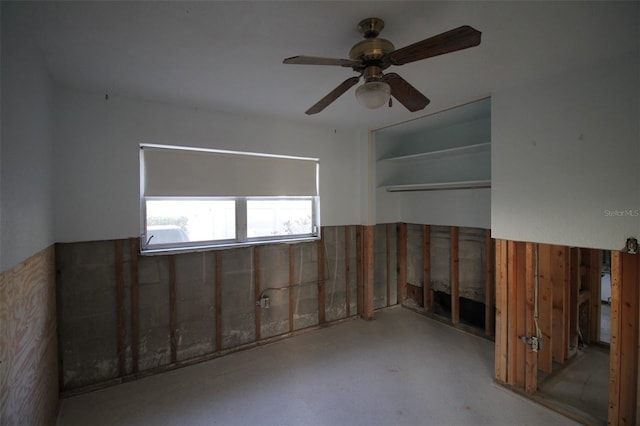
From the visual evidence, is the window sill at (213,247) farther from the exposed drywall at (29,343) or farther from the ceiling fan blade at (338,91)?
the ceiling fan blade at (338,91)

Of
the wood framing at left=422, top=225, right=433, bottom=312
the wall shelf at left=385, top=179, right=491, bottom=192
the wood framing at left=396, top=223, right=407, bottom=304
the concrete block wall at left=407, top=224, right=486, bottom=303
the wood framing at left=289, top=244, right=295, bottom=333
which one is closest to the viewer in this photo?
the wall shelf at left=385, top=179, right=491, bottom=192

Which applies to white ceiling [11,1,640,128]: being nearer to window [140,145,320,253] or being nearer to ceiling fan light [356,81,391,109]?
ceiling fan light [356,81,391,109]

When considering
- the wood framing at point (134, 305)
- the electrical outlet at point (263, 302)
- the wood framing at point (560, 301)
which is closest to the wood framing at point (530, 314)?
the wood framing at point (560, 301)

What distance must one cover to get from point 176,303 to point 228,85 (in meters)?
2.02

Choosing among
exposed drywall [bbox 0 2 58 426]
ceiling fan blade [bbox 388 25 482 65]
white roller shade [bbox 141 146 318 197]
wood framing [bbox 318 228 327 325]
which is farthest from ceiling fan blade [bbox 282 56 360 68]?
wood framing [bbox 318 228 327 325]

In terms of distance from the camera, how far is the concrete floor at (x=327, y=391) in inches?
81.7

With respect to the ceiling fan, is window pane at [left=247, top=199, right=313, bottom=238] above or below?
below

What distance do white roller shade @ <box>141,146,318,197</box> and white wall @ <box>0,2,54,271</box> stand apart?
0.77m

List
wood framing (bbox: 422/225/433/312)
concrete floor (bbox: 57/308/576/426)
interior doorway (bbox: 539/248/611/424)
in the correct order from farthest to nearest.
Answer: wood framing (bbox: 422/225/433/312), interior doorway (bbox: 539/248/611/424), concrete floor (bbox: 57/308/576/426)

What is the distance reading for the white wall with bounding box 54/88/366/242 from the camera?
230 centimetres

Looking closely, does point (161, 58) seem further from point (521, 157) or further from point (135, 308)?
point (521, 157)

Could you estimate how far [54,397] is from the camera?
6.78 feet

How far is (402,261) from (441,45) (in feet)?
11.4

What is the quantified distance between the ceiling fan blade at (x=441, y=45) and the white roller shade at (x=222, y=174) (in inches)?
79.6
